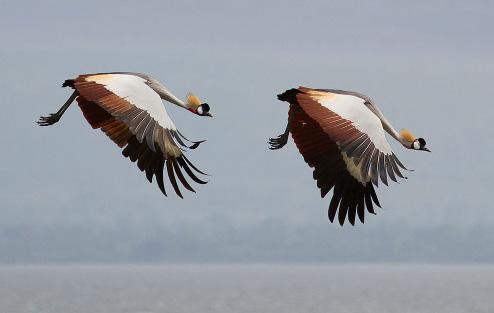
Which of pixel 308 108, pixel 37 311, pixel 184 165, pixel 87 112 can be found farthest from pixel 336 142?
pixel 37 311

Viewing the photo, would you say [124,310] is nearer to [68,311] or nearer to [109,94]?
[68,311]

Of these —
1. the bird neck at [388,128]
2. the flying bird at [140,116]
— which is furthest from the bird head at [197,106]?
the bird neck at [388,128]

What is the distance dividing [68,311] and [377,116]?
527ft

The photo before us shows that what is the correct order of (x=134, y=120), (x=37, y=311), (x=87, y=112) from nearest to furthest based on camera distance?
(x=134, y=120) < (x=87, y=112) < (x=37, y=311)

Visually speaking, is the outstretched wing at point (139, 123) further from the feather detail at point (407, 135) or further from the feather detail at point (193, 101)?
the feather detail at point (407, 135)

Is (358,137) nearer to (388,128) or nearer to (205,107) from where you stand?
(388,128)

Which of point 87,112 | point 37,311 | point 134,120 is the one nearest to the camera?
point 134,120

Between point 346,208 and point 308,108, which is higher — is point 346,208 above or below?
below

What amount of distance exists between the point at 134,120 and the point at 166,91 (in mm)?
2428

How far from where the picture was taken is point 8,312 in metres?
191

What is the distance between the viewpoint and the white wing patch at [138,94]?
108ft

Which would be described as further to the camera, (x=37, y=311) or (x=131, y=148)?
(x=37, y=311)

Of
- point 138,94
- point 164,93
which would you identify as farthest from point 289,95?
point 138,94

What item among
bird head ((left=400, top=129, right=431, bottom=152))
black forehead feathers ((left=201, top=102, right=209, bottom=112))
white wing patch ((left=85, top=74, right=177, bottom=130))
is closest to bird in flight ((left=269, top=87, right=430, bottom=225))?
bird head ((left=400, top=129, right=431, bottom=152))
